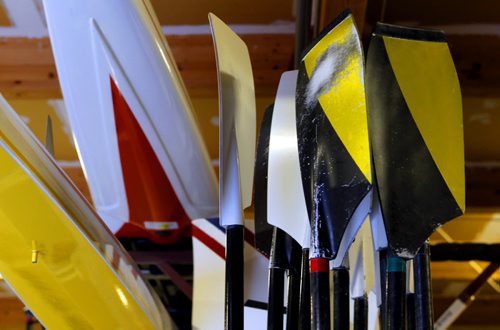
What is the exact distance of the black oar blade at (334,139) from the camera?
2.23ft

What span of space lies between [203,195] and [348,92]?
0.72m

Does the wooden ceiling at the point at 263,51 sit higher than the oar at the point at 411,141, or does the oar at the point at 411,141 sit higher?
the wooden ceiling at the point at 263,51

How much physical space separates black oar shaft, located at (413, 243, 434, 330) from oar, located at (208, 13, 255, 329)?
0.21 metres

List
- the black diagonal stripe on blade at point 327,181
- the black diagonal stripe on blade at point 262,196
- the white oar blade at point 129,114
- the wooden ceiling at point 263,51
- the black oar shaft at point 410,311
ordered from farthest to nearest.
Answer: the wooden ceiling at point 263,51
the white oar blade at point 129,114
the black diagonal stripe on blade at point 262,196
the black oar shaft at point 410,311
the black diagonal stripe on blade at point 327,181

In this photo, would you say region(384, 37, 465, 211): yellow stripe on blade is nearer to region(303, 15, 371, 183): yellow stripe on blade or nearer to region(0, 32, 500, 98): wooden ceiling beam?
region(303, 15, 371, 183): yellow stripe on blade


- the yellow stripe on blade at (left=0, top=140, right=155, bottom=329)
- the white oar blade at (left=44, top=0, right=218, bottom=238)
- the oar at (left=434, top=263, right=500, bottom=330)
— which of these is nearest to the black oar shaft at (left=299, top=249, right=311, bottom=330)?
the yellow stripe on blade at (left=0, top=140, right=155, bottom=329)

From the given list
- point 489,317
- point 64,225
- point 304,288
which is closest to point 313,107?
point 304,288

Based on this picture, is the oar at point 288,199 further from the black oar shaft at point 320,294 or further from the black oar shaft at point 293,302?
the black oar shaft at point 320,294

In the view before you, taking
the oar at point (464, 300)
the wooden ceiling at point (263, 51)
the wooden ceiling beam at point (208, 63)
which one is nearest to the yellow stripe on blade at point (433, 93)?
the wooden ceiling at point (263, 51)

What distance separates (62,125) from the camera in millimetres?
2344

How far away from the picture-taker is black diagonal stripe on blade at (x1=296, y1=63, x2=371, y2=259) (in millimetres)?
677

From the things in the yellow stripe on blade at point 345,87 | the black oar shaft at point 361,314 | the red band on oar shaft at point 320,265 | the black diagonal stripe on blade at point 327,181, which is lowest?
the black oar shaft at point 361,314

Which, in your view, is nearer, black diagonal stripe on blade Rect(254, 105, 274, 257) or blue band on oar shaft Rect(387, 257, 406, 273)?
blue band on oar shaft Rect(387, 257, 406, 273)

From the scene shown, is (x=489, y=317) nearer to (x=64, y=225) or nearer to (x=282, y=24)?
(x=282, y=24)
